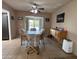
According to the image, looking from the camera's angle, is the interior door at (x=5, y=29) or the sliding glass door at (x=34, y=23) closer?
the interior door at (x=5, y=29)

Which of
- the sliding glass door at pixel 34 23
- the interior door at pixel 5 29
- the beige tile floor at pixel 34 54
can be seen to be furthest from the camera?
the sliding glass door at pixel 34 23

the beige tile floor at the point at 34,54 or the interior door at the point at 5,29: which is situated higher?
the interior door at the point at 5,29

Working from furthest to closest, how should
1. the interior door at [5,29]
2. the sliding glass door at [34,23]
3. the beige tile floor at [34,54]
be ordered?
the sliding glass door at [34,23] < the interior door at [5,29] < the beige tile floor at [34,54]

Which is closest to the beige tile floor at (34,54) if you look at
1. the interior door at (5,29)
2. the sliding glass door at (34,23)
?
the interior door at (5,29)

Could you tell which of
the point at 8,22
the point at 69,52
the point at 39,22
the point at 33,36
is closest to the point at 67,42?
the point at 69,52

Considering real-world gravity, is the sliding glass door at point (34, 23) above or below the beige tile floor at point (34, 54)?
above

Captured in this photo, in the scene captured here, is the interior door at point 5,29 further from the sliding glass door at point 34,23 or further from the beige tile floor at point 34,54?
the sliding glass door at point 34,23

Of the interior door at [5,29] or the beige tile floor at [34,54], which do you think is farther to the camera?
the interior door at [5,29]

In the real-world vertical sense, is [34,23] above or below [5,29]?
above

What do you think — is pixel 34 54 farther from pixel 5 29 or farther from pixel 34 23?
pixel 34 23

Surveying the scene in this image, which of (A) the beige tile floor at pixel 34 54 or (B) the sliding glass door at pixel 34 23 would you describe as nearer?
(A) the beige tile floor at pixel 34 54

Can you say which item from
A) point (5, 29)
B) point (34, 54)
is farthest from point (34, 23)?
point (34, 54)

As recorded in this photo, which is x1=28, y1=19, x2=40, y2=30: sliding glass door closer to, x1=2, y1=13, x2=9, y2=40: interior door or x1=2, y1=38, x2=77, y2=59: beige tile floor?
x1=2, y1=13, x2=9, y2=40: interior door

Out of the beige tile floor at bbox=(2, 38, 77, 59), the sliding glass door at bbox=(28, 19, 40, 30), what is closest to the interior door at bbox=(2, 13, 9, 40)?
the beige tile floor at bbox=(2, 38, 77, 59)
